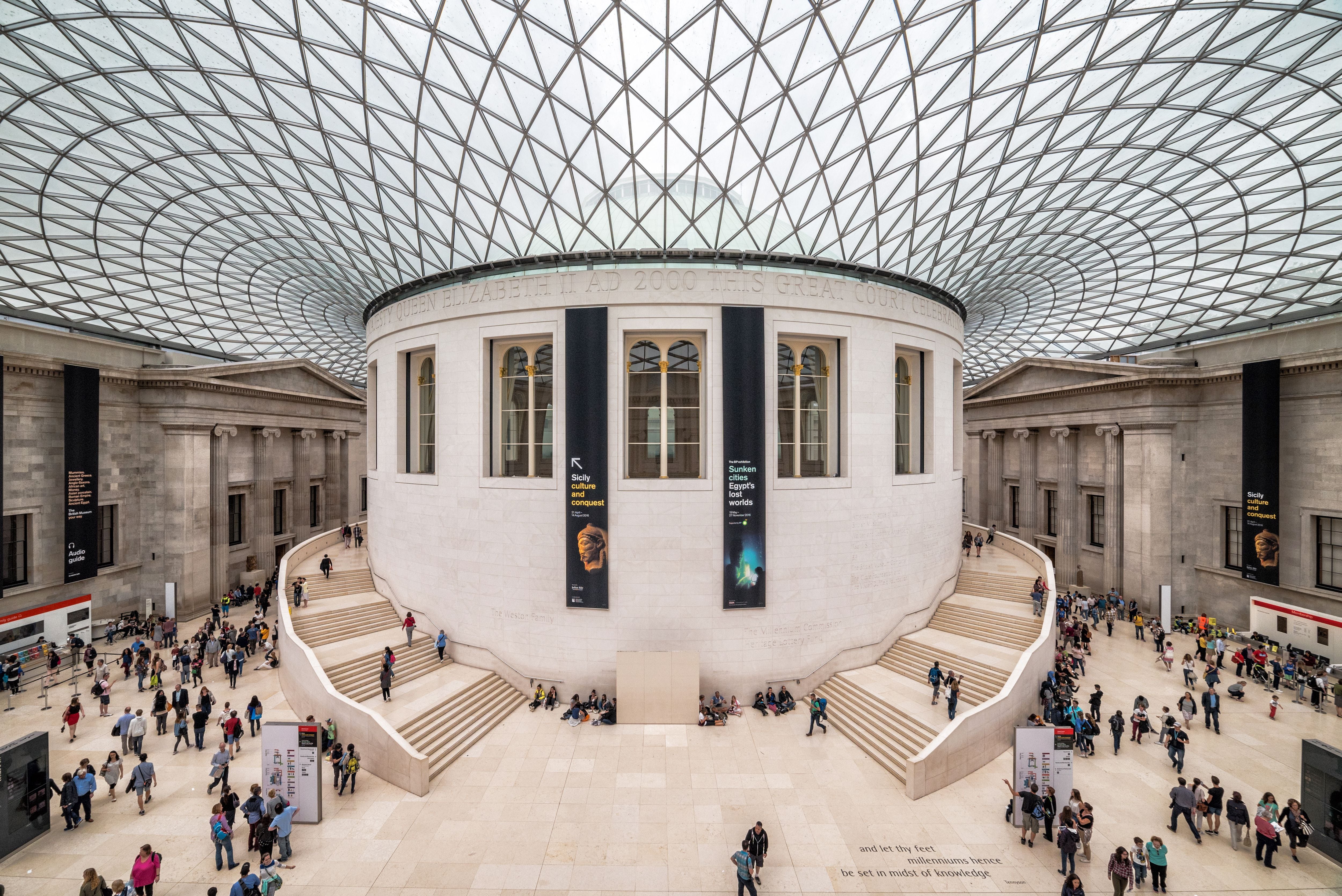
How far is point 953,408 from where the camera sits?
26.2 metres

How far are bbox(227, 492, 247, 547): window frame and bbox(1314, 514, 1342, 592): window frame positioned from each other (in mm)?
57786

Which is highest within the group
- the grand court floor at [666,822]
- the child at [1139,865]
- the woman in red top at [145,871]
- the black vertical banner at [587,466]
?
the black vertical banner at [587,466]

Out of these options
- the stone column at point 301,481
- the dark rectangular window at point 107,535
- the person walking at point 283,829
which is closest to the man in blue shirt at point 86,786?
the person walking at point 283,829

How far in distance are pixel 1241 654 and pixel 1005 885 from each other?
19101 mm

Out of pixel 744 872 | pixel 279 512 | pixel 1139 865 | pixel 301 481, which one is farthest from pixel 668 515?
pixel 279 512

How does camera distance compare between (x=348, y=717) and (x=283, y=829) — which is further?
(x=348, y=717)

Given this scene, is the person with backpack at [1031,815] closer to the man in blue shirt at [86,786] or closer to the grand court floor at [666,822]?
the grand court floor at [666,822]

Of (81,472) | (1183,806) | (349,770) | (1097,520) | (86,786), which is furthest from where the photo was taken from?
(1097,520)

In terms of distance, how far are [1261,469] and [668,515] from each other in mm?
28212

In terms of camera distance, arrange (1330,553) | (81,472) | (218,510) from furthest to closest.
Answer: (218,510)
(81,472)
(1330,553)

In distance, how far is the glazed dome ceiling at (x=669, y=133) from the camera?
16.1 meters

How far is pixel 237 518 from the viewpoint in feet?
114

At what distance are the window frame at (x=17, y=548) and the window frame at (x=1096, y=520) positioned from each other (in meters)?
56.6

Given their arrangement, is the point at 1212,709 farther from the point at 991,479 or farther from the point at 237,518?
the point at 237,518
